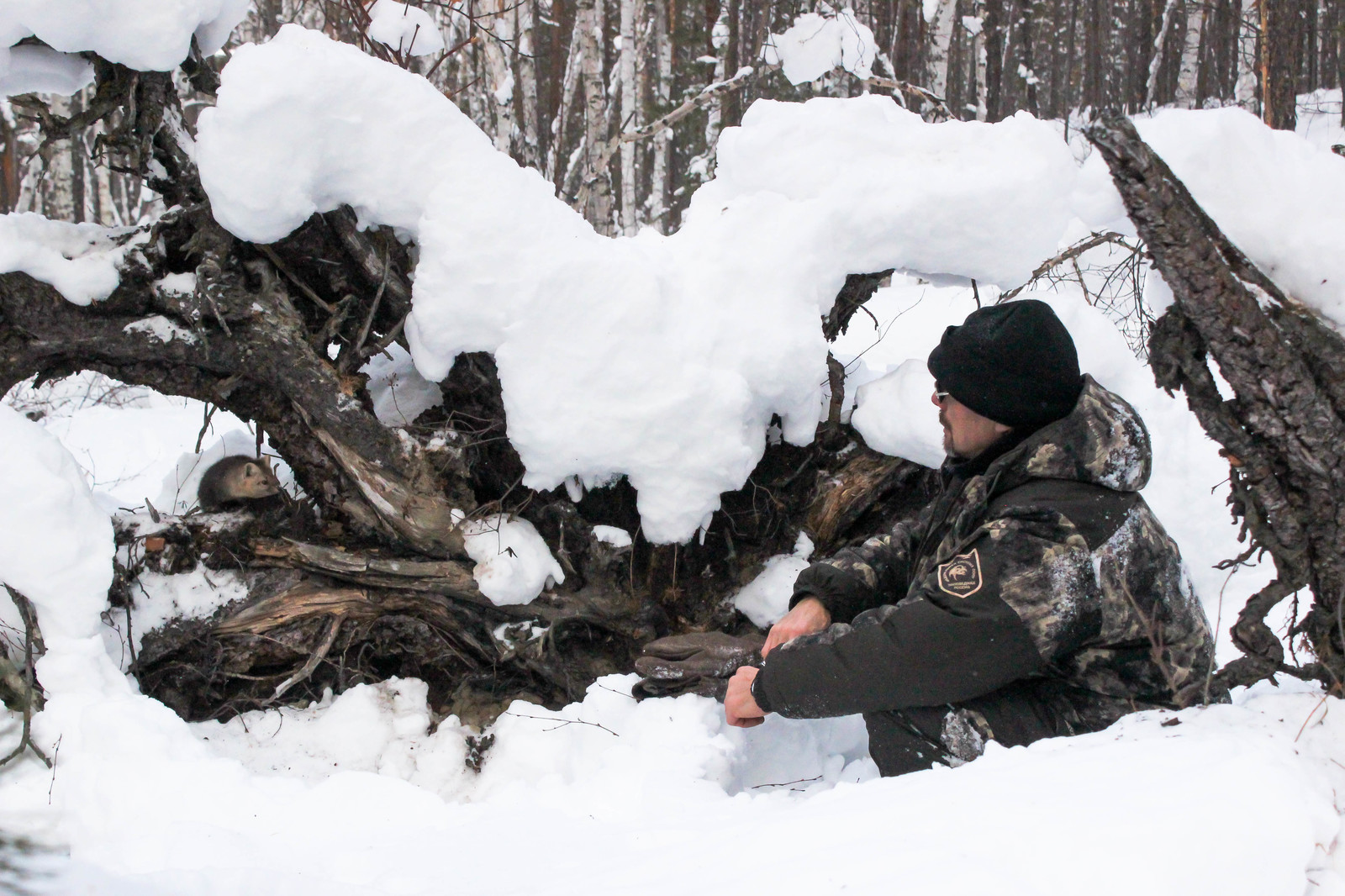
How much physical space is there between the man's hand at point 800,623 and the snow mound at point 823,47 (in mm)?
5090

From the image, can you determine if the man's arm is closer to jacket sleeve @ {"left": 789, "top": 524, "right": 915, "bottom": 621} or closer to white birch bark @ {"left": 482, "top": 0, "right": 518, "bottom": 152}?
jacket sleeve @ {"left": 789, "top": 524, "right": 915, "bottom": 621}

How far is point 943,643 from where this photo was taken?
192 centimetres

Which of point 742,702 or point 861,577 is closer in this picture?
point 742,702

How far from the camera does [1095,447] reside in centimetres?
197

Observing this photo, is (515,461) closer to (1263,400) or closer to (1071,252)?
(1263,400)

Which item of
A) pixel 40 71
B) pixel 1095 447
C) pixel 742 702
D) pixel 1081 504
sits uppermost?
pixel 40 71

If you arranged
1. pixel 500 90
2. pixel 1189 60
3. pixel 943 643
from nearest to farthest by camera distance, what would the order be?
pixel 943 643 → pixel 500 90 → pixel 1189 60

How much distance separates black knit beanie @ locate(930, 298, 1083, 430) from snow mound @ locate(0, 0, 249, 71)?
2.39 meters

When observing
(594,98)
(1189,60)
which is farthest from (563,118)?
(1189,60)

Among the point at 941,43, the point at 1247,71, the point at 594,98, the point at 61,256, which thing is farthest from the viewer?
the point at 1247,71

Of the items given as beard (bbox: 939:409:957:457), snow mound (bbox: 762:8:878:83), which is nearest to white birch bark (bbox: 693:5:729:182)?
snow mound (bbox: 762:8:878:83)

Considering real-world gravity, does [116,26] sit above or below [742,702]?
above

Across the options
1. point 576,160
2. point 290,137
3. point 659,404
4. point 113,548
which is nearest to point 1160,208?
point 659,404

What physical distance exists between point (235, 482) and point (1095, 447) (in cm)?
280
